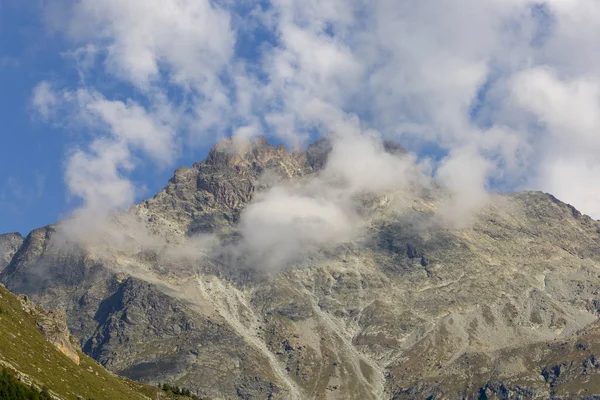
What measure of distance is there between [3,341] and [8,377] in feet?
69.4

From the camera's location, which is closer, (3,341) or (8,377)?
(8,377)

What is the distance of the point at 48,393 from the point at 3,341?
62.9 feet

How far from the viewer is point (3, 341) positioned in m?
198

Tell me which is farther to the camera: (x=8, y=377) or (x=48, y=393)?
(x=48, y=393)

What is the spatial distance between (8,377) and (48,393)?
14266 millimetres

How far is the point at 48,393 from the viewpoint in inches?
7520

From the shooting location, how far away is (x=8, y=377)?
589 feet
